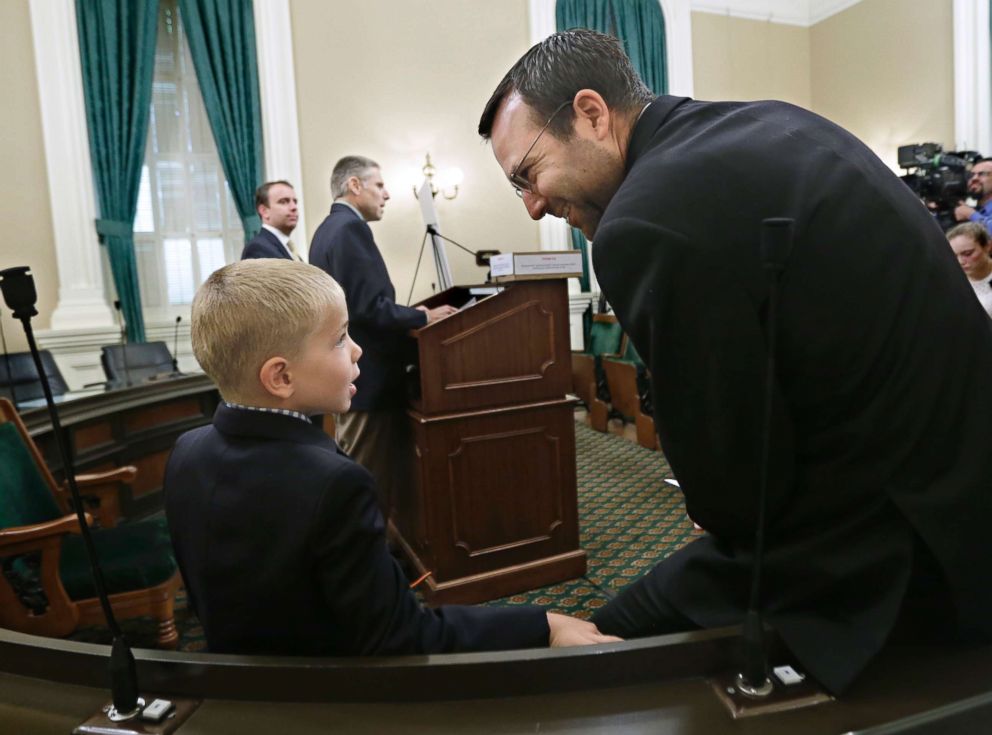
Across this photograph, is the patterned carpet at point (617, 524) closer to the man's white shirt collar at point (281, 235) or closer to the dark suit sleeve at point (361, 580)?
the dark suit sleeve at point (361, 580)

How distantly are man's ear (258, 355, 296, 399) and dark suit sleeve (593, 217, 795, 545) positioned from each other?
49cm

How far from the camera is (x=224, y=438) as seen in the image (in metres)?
0.98

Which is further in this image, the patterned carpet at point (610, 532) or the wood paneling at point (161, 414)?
the wood paneling at point (161, 414)

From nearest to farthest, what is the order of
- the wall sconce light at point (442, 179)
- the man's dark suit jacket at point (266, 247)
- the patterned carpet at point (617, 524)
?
the patterned carpet at point (617, 524)
the man's dark suit jacket at point (266, 247)
the wall sconce light at point (442, 179)

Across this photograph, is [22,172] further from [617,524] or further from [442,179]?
[617,524]

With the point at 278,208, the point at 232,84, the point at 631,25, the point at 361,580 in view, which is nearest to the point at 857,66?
the point at 631,25

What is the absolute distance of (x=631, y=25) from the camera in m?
8.16

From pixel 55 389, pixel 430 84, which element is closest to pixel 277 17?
pixel 430 84

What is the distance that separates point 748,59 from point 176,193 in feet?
22.9

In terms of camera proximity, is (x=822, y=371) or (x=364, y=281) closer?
(x=822, y=371)

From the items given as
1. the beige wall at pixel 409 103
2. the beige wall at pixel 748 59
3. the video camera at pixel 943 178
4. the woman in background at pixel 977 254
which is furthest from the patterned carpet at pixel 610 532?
the beige wall at pixel 748 59

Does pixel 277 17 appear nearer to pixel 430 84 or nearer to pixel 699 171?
pixel 430 84

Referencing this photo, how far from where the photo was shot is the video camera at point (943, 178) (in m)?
5.93

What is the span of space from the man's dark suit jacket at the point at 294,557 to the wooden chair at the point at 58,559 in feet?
4.86
